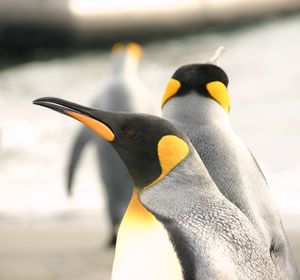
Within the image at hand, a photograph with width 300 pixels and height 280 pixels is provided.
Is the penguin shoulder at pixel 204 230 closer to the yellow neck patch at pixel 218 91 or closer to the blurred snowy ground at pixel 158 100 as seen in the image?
the yellow neck patch at pixel 218 91

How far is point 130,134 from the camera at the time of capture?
0.98 m

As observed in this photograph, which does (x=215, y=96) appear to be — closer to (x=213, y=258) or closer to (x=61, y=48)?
(x=213, y=258)

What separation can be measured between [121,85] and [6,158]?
2.64m

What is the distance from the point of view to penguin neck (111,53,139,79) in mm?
3367

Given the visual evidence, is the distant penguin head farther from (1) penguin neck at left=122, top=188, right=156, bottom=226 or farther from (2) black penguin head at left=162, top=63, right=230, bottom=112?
(1) penguin neck at left=122, top=188, right=156, bottom=226

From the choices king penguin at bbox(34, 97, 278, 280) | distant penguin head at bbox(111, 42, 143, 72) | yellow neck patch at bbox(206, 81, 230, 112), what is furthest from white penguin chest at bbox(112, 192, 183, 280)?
distant penguin head at bbox(111, 42, 143, 72)

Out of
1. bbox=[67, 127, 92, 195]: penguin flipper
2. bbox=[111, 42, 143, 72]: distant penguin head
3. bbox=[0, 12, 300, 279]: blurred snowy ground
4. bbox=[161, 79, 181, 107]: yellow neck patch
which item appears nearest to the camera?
bbox=[161, 79, 181, 107]: yellow neck patch

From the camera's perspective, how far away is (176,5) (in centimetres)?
806

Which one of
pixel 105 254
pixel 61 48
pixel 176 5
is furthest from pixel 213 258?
pixel 61 48

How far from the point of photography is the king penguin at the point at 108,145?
289 cm

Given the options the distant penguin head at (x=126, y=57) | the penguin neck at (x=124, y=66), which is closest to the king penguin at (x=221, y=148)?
the penguin neck at (x=124, y=66)

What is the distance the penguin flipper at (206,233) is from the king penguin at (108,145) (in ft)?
5.53

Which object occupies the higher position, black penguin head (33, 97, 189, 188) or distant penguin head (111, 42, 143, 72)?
black penguin head (33, 97, 189, 188)

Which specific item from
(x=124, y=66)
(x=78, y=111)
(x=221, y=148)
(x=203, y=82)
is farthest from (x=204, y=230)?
(x=124, y=66)
